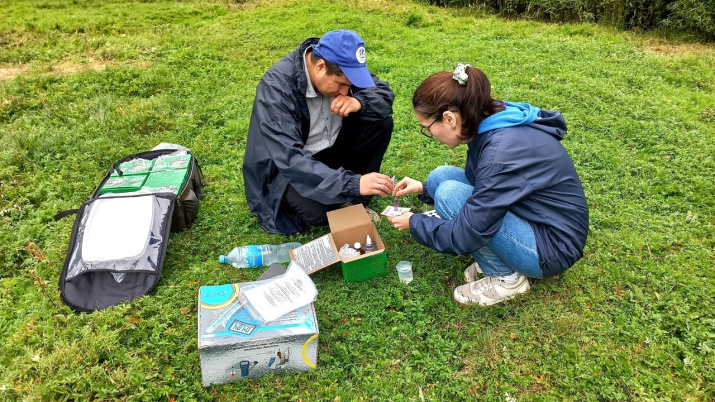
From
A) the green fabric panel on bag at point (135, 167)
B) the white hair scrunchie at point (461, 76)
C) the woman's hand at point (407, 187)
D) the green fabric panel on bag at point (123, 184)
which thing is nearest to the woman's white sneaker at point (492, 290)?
the woman's hand at point (407, 187)

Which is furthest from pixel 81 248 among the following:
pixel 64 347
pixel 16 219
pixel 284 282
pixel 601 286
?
pixel 601 286

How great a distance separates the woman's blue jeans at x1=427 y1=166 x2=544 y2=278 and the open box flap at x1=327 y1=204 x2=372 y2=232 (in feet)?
1.78

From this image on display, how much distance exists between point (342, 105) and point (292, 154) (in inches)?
21.5

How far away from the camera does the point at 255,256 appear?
3.24 meters

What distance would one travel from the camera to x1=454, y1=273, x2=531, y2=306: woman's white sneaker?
9.29 ft

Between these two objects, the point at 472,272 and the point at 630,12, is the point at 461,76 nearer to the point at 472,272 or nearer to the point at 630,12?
the point at 472,272

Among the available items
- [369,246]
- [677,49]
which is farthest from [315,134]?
[677,49]

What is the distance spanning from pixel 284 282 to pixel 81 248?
1.43 m

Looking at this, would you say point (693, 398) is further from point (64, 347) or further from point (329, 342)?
point (64, 347)

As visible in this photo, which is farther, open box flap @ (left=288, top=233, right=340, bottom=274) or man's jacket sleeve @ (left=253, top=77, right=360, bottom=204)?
open box flap @ (left=288, top=233, right=340, bottom=274)

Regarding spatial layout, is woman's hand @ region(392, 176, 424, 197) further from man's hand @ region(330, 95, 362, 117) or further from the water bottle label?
the water bottle label

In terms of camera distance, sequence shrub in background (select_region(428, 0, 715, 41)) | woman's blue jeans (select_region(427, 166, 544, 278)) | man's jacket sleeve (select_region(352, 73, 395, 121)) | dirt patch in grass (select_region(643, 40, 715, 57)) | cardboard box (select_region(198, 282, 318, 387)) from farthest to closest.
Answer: shrub in background (select_region(428, 0, 715, 41))
dirt patch in grass (select_region(643, 40, 715, 57))
man's jacket sleeve (select_region(352, 73, 395, 121))
woman's blue jeans (select_region(427, 166, 544, 278))
cardboard box (select_region(198, 282, 318, 387))

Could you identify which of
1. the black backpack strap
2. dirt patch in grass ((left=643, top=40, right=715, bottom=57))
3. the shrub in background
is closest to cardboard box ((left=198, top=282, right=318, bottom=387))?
the black backpack strap

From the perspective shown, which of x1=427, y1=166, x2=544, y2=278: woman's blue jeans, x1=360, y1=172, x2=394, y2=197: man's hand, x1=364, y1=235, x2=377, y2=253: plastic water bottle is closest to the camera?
x1=427, y1=166, x2=544, y2=278: woman's blue jeans
